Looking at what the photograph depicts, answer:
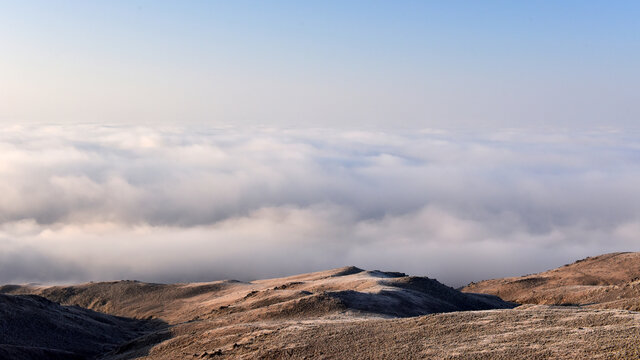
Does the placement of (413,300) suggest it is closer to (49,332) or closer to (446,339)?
(446,339)

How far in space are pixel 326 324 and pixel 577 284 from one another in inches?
1521

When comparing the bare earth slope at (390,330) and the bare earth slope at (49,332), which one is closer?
the bare earth slope at (390,330)

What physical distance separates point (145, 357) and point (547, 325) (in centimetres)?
1854

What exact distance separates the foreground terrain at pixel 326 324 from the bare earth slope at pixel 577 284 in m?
0.34

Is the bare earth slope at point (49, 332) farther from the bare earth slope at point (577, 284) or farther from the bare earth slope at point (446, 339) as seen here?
the bare earth slope at point (577, 284)

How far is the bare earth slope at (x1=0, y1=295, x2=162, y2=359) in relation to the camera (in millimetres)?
30973

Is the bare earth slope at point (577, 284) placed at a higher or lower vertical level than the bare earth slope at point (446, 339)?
higher

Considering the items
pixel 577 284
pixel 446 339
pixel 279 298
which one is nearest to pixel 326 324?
pixel 446 339

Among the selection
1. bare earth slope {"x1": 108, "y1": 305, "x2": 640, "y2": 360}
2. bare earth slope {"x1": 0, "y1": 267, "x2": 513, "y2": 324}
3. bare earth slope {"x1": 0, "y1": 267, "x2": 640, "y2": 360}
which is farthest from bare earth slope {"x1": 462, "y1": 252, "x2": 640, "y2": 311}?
bare earth slope {"x1": 108, "y1": 305, "x2": 640, "y2": 360}

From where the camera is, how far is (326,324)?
26.5 metres

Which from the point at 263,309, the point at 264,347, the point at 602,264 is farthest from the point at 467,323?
the point at 602,264

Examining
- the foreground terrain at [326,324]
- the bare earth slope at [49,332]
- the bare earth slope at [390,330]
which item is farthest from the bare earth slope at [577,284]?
the bare earth slope at [49,332]

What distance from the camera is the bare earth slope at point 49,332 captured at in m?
31.0

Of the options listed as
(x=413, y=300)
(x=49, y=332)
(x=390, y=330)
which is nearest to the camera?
(x=390, y=330)
